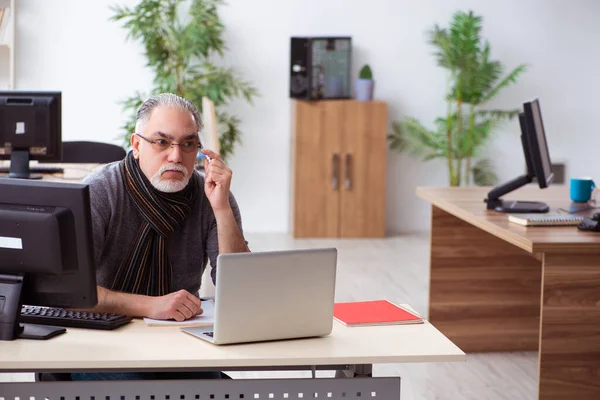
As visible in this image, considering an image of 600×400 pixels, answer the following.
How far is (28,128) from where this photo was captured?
4750mm

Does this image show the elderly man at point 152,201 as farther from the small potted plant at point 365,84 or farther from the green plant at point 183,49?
the small potted plant at point 365,84

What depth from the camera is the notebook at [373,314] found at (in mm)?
2654

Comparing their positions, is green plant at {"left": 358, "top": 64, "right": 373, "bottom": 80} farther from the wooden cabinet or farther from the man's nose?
the man's nose

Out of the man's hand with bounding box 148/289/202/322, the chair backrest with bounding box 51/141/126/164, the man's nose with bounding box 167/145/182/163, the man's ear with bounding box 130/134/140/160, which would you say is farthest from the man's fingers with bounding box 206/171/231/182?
the chair backrest with bounding box 51/141/126/164

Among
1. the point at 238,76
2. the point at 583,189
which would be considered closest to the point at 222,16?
the point at 238,76

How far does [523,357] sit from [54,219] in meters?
3.09

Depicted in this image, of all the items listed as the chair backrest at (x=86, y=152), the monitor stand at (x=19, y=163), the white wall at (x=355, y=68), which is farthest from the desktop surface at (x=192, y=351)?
the white wall at (x=355, y=68)

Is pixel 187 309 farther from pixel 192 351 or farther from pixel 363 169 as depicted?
pixel 363 169

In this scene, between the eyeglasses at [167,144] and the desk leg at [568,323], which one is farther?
the desk leg at [568,323]

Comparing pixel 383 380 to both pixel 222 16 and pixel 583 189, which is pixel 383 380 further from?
pixel 222 16

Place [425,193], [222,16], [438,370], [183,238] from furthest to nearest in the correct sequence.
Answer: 1. [222,16]
2. [425,193]
3. [438,370]
4. [183,238]

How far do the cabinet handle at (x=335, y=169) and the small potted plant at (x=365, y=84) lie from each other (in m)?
0.50

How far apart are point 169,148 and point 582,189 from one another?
2500 millimetres

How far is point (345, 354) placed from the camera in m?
2.37
